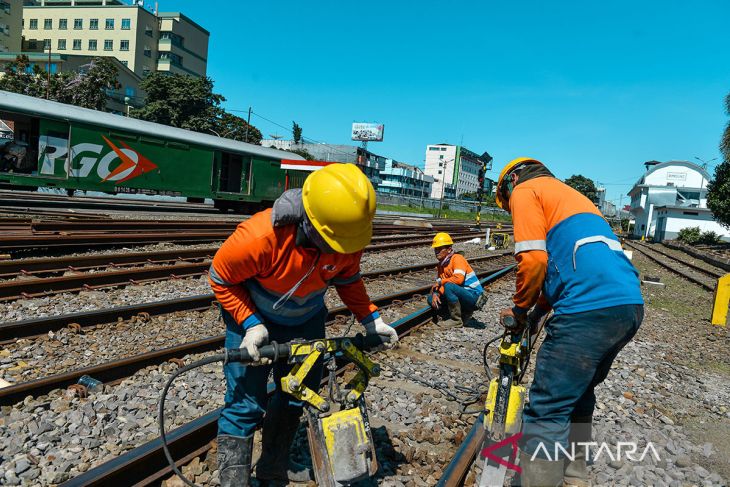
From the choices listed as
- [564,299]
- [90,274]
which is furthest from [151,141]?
Answer: [564,299]

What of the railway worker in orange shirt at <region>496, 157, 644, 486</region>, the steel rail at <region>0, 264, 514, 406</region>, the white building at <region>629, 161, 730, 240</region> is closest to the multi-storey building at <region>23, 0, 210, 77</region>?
the white building at <region>629, 161, 730, 240</region>

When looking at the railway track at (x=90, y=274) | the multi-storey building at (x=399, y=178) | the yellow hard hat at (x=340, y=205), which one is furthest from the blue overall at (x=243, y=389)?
the multi-storey building at (x=399, y=178)

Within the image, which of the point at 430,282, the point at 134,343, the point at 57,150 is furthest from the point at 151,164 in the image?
the point at 134,343

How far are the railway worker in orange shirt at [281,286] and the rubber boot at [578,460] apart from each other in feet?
4.76

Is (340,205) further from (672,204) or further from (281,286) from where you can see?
(672,204)

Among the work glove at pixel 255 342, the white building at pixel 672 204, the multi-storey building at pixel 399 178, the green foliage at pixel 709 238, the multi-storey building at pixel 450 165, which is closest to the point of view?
the work glove at pixel 255 342

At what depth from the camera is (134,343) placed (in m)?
5.36

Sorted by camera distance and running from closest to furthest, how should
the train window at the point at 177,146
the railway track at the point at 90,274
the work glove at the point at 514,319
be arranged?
the work glove at the point at 514,319 < the railway track at the point at 90,274 < the train window at the point at 177,146

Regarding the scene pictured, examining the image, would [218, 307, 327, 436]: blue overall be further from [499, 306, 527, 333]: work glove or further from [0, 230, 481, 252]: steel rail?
[0, 230, 481, 252]: steel rail

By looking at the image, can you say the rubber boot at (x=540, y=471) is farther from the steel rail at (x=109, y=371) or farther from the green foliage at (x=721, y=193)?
the green foliage at (x=721, y=193)

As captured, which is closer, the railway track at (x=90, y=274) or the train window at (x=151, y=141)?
the railway track at (x=90, y=274)

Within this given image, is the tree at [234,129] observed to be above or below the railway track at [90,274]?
above

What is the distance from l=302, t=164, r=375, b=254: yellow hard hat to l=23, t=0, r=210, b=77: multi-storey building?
8637 cm

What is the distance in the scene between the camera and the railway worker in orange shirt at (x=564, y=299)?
8.85ft
